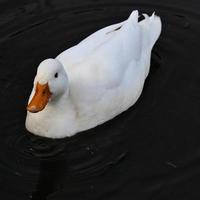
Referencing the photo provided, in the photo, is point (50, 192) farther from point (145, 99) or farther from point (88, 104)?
point (145, 99)

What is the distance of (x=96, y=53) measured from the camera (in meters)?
7.30

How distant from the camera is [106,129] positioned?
716cm

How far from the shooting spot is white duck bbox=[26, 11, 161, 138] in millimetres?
6559

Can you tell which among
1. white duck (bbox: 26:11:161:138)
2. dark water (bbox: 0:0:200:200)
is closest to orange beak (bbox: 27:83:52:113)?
white duck (bbox: 26:11:161:138)

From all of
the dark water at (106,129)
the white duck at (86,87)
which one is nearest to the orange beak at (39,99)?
the white duck at (86,87)

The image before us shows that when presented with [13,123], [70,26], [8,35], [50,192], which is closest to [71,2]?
[70,26]

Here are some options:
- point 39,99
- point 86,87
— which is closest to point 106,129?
point 86,87

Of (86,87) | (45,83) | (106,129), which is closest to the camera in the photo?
(45,83)

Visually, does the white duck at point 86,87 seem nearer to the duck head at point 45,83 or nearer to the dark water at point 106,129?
the duck head at point 45,83

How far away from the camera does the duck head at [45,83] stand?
6426mm

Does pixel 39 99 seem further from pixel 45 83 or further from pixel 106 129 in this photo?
pixel 106 129

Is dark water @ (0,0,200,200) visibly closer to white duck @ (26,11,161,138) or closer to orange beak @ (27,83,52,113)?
white duck @ (26,11,161,138)

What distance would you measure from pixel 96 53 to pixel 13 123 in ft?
4.15

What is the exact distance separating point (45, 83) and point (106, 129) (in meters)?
1.08
